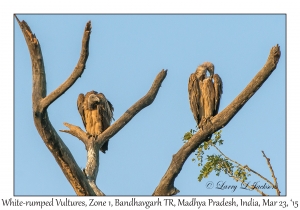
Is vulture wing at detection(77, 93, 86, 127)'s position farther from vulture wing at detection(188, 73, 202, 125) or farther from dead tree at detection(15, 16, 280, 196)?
vulture wing at detection(188, 73, 202, 125)

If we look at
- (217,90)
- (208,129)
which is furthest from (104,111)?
(208,129)

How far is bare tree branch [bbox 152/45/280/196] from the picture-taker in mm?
9211

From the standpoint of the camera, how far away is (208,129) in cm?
971

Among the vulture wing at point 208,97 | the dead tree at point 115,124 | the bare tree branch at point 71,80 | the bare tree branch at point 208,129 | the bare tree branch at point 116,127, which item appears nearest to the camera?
the bare tree branch at point 71,80

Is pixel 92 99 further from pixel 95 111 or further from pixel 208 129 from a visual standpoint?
pixel 208 129

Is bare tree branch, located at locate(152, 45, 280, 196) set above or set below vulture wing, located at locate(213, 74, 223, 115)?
below

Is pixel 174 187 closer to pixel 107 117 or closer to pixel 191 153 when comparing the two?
pixel 191 153

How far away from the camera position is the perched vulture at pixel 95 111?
524 inches

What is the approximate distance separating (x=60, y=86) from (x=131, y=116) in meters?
2.15

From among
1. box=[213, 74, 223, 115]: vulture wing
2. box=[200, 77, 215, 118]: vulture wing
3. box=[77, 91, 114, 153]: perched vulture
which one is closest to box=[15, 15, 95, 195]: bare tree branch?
box=[200, 77, 215, 118]: vulture wing

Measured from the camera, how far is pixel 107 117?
44.6ft

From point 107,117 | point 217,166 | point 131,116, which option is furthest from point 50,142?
point 107,117

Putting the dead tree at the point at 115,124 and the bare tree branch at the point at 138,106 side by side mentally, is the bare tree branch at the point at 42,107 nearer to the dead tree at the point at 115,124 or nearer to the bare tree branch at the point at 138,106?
the dead tree at the point at 115,124

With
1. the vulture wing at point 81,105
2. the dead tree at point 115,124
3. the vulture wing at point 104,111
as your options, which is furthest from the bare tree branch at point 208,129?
the vulture wing at point 81,105
